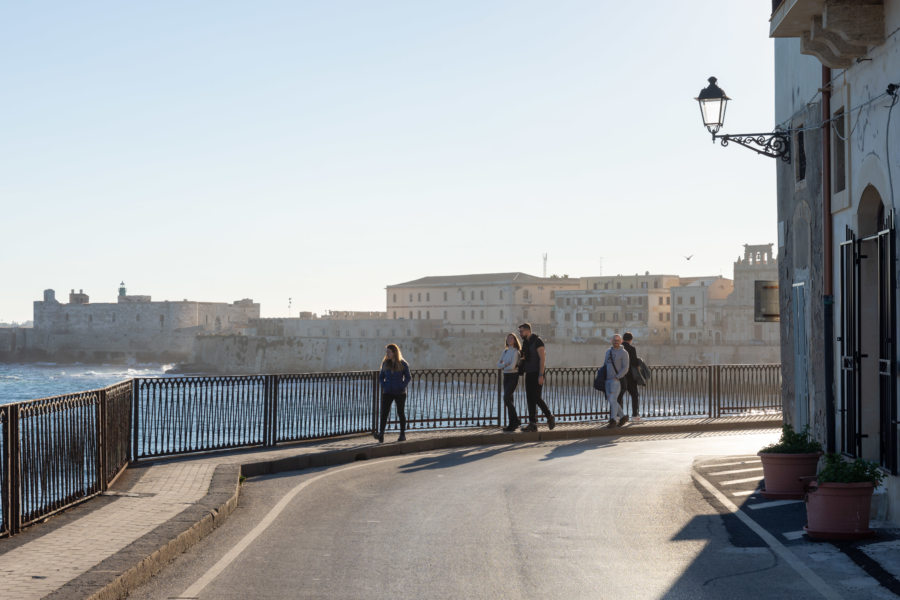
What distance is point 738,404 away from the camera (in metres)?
23.3

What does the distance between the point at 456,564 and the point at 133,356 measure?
156445mm

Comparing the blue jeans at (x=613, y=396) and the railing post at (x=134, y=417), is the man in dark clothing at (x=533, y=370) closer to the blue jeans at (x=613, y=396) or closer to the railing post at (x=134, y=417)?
the blue jeans at (x=613, y=396)

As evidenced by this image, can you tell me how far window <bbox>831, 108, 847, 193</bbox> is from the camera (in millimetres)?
11529

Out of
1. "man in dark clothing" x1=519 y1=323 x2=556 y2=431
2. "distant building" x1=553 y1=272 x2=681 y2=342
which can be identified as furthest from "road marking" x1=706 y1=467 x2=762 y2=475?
"distant building" x1=553 y1=272 x2=681 y2=342

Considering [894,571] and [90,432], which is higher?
[90,432]

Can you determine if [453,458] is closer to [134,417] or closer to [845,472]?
[134,417]

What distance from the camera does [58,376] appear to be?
4742 inches

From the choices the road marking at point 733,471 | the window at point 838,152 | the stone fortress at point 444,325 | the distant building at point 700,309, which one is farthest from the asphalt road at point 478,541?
the distant building at point 700,309

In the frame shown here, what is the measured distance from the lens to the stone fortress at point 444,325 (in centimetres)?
11819

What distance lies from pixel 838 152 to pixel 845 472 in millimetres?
4596

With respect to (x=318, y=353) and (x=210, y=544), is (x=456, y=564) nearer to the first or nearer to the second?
(x=210, y=544)

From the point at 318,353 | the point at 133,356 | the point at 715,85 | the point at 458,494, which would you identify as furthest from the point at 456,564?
the point at 133,356

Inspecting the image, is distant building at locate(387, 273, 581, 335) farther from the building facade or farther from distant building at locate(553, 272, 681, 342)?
the building facade

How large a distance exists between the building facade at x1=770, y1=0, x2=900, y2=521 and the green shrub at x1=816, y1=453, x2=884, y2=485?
702mm
